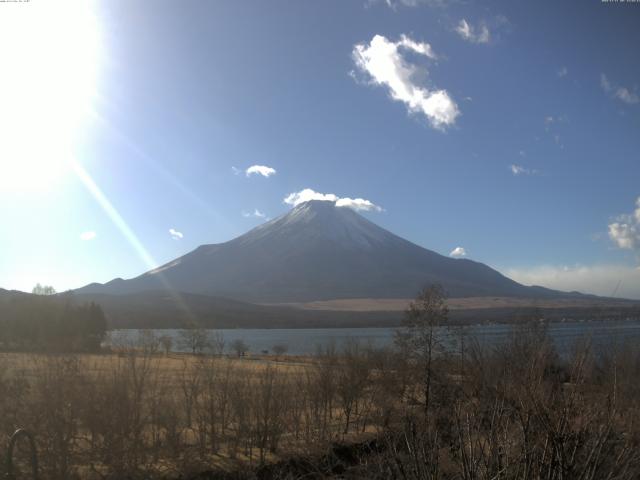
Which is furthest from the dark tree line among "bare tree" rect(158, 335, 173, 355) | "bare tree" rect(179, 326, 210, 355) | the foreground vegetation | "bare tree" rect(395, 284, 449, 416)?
the foreground vegetation

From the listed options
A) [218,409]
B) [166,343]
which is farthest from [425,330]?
[166,343]

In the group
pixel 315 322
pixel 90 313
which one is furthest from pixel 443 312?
pixel 315 322

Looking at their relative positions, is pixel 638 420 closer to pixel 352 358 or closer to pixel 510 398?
pixel 510 398

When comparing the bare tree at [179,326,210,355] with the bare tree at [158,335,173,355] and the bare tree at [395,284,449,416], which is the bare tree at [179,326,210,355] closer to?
the bare tree at [158,335,173,355]

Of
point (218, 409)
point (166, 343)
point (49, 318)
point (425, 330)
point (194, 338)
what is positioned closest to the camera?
point (218, 409)

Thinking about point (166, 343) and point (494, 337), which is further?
point (494, 337)

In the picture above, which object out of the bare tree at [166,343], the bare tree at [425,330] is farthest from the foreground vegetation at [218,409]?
the bare tree at [166,343]

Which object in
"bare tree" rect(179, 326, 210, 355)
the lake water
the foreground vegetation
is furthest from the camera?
"bare tree" rect(179, 326, 210, 355)

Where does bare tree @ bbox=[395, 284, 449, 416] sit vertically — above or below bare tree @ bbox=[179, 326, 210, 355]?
above

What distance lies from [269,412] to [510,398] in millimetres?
13324

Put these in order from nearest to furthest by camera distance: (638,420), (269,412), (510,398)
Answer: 1. (510,398)
2. (638,420)
3. (269,412)

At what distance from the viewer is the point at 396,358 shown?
95.9 ft

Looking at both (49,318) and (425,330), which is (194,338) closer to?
(49,318)

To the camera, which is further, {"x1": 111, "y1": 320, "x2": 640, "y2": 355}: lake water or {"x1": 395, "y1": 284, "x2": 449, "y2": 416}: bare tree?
{"x1": 395, "y1": 284, "x2": 449, "y2": 416}: bare tree
